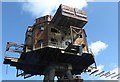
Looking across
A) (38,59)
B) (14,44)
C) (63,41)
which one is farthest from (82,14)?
(14,44)

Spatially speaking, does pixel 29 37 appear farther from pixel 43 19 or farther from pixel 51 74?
pixel 51 74

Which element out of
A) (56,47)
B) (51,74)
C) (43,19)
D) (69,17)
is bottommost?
(51,74)

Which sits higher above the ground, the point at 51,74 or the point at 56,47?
the point at 56,47

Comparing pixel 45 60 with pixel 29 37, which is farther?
pixel 29 37

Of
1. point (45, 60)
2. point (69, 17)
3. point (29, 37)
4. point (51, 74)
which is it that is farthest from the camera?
point (29, 37)

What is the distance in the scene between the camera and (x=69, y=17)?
1045 inches

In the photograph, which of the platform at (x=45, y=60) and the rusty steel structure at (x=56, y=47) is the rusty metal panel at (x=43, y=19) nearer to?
the rusty steel structure at (x=56, y=47)

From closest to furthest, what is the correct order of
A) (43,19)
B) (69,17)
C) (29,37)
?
(69,17) → (43,19) → (29,37)

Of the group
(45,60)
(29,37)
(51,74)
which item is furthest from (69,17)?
(51,74)

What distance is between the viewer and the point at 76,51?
89.5ft

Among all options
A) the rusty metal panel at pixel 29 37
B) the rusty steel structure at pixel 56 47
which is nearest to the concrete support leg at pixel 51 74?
the rusty steel structure at pixel 56 47

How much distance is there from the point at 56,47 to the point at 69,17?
13.0 feet

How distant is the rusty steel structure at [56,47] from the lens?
1056 inches

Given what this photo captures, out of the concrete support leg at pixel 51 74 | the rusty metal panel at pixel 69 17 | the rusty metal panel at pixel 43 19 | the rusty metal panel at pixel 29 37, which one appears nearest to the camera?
the rusty metal panel at pixel 69 17
